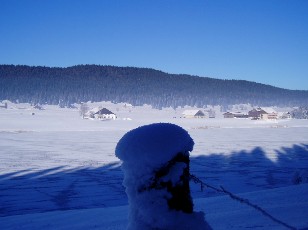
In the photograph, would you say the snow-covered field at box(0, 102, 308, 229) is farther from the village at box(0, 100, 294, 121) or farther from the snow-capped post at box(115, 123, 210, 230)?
the village at box(0, 100, 294, 121)

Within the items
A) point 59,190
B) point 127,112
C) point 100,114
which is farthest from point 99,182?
point 127,112

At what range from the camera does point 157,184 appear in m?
1.16

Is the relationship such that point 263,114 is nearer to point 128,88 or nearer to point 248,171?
point 128,88

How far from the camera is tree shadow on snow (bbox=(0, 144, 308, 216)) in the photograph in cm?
645

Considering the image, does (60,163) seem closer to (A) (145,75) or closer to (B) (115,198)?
(B) (115,198)

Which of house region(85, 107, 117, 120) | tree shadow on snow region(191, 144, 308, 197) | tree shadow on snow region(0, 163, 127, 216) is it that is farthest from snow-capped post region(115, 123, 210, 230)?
house region(85, 107, 117, 120)

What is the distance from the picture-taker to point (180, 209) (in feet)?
3.88

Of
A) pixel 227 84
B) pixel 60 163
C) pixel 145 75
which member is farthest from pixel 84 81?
pixel 60 163

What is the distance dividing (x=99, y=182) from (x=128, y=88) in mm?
105518

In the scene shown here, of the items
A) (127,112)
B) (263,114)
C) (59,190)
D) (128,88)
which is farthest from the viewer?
(128,88)

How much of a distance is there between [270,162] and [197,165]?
120 inches

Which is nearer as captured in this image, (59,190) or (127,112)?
(59,190)

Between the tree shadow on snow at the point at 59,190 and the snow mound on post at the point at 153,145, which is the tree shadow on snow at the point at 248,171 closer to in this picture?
the tree shadow on snow at the point at 59,190

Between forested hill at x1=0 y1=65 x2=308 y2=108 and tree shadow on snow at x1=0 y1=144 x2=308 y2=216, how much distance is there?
8121cm
